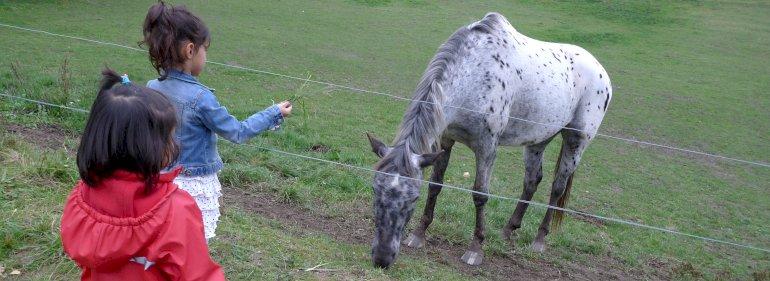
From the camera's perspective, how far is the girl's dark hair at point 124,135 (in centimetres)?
202

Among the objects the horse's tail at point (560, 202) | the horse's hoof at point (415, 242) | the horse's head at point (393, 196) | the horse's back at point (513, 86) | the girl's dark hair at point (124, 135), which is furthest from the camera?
the horse's tail at point (560, 202)

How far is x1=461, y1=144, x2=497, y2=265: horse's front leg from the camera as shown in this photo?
5.36 metres

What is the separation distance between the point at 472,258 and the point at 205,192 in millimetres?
2909

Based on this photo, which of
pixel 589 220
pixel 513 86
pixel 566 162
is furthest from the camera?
pixel 589 220

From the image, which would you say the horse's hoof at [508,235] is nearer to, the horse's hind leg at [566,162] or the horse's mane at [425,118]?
the horse's hind leg at [566,162]

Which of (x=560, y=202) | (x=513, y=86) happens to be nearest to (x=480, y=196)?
(x=513, y=86)

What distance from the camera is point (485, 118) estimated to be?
5.17m

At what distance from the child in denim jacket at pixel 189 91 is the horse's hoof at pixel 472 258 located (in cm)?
294

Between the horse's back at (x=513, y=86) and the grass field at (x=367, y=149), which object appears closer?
the grass field at (x=367, y=149)

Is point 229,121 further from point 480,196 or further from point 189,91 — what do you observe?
point 480,196

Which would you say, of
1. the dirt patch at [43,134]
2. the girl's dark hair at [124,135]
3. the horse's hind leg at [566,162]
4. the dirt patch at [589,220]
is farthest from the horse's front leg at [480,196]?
the girl's dark hair at [124,135]

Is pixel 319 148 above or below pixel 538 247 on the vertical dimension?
above

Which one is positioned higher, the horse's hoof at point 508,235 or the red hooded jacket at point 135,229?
the red hooded jacket at point 135,229

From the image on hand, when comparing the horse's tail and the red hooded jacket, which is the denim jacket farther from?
the horse's tail
